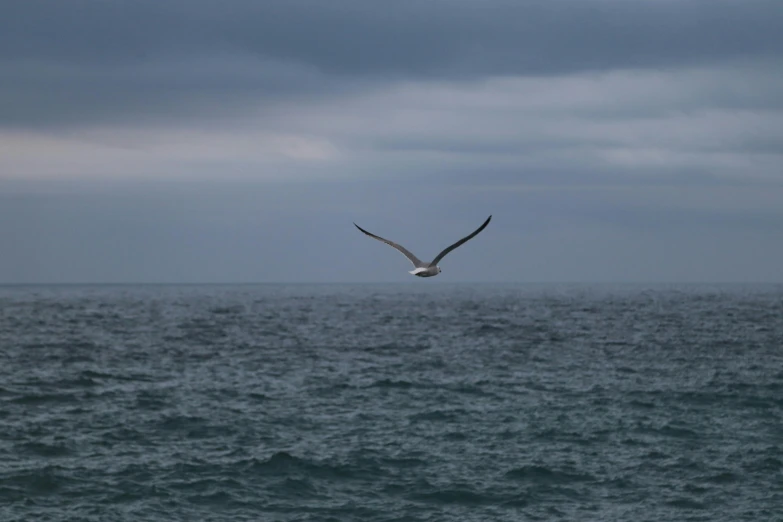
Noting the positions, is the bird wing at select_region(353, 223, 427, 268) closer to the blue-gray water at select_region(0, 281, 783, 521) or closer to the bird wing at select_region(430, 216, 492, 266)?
the bird wing at select_region(430, 216, 492, 266)

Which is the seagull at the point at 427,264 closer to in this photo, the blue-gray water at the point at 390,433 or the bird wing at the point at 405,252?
the bird wing at the point at 405,252

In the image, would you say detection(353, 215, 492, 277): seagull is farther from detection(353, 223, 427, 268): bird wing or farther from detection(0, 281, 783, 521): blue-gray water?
detection(0, 281, 783, 521): blue-gray water

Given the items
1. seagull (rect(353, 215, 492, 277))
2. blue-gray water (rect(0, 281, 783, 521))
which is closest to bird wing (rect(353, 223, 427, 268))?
seagull (rect(353, 215, 492, 277))

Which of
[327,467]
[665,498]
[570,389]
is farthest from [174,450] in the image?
[570,389]

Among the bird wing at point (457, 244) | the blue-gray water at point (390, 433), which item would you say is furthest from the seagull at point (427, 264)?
the blue-gray water at point (390, 433)

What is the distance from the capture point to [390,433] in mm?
43406

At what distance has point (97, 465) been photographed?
3719 cm

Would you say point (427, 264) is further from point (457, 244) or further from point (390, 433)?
point (390, 433)

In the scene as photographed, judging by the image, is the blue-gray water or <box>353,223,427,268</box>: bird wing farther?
the blue-gray water

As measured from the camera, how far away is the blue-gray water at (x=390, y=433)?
33.3m

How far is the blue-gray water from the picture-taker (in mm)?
33312

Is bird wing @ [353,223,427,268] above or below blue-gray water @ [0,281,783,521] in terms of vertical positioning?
above

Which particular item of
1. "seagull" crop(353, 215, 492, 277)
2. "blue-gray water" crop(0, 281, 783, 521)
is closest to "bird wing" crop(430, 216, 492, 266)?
"seagull" crop(353, 215, 492, 277)

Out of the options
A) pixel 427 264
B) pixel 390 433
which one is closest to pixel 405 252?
pixel 427 264
